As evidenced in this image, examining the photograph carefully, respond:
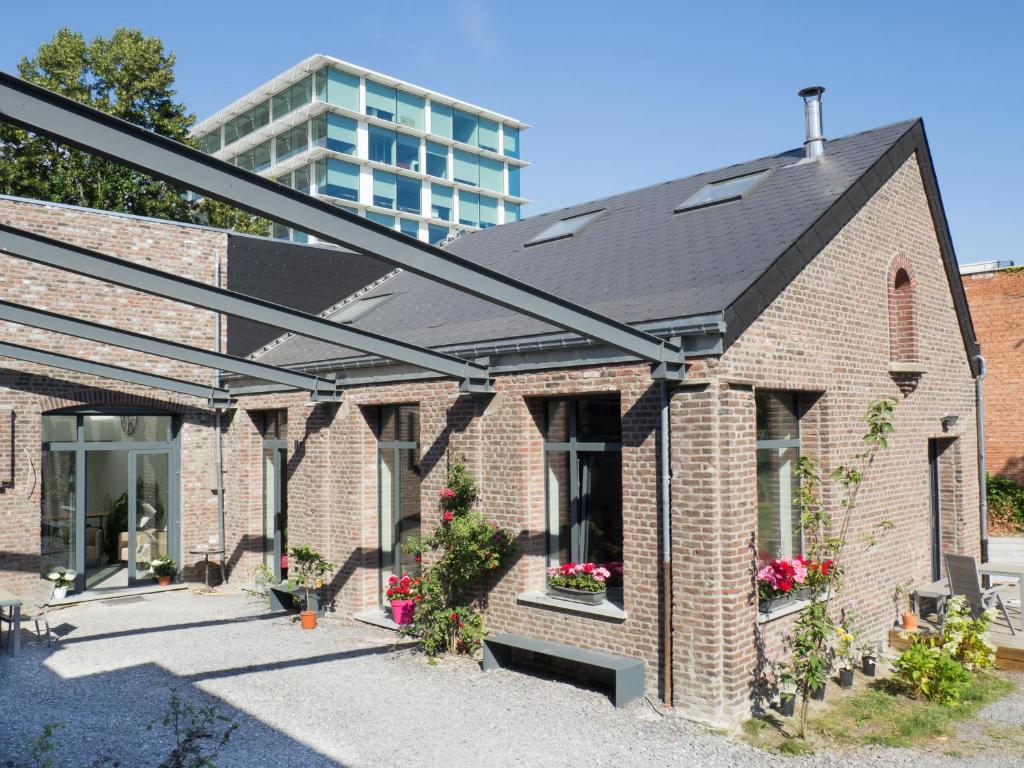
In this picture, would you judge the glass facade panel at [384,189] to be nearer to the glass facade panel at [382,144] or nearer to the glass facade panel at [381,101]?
the glass facade panel at [382,144]

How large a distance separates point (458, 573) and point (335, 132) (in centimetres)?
4988

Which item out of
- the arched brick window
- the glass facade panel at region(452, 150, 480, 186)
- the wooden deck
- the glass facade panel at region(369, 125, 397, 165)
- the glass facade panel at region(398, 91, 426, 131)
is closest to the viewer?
the wooden deck

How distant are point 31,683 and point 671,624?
21.7ft

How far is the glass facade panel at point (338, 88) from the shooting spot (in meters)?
53.6

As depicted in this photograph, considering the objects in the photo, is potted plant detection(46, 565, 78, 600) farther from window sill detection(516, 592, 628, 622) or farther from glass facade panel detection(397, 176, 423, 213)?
glass facade panel detection(397, 176, 423, 213)

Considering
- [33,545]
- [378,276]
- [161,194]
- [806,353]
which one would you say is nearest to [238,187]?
[806,353]

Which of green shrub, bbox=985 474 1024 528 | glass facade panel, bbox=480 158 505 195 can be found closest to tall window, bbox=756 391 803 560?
green shrub, bbox=985 474 1024 528

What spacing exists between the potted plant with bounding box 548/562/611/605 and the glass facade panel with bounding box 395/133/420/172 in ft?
173

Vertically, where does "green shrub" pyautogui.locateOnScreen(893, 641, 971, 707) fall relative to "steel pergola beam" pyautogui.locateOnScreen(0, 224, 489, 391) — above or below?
below

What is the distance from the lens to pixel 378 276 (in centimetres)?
1756

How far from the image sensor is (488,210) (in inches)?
2537

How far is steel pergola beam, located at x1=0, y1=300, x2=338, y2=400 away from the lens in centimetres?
913

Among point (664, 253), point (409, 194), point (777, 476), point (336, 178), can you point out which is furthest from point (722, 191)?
point (409, 194)

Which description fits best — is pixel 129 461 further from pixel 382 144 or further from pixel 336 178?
pixel 382 144
